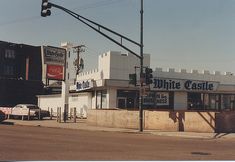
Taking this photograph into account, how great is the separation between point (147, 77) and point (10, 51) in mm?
61879

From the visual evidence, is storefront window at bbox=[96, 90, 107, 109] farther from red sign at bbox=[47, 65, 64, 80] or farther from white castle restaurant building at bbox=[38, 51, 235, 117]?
red sign at bbox=[47, 65, 64, 80]

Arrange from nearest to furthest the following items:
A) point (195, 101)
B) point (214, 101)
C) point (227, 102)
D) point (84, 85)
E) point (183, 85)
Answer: point (84, 85), point (183, 85), point (195, 101), point (214, 101), point (227, 102)

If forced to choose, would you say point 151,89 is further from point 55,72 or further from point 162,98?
point 55,72

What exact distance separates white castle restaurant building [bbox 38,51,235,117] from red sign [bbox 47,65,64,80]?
205 centimetres

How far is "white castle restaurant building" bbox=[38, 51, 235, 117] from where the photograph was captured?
4097 centimetres

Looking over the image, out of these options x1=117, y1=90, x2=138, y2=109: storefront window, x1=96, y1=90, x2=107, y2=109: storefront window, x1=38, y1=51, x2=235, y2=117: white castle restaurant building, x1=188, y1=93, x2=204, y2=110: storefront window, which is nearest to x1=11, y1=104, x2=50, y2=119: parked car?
x1=38, y1=51, x2=235, y2=117: white castle restaurant building

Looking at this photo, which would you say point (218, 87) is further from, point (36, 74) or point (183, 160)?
point (36, 74)

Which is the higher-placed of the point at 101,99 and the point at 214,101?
the point at 101,99

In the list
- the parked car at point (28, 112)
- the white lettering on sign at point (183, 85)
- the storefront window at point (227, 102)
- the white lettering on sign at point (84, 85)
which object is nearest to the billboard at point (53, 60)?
the white lettering on sign at point (84, 85)

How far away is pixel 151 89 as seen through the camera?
139 ft

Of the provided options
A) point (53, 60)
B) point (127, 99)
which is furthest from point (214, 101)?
point (53, 60)

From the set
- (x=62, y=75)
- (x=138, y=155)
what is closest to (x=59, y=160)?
(x=138, y=155)

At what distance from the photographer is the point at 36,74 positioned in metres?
90.2

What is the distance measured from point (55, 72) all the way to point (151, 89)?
1005 centimetres
